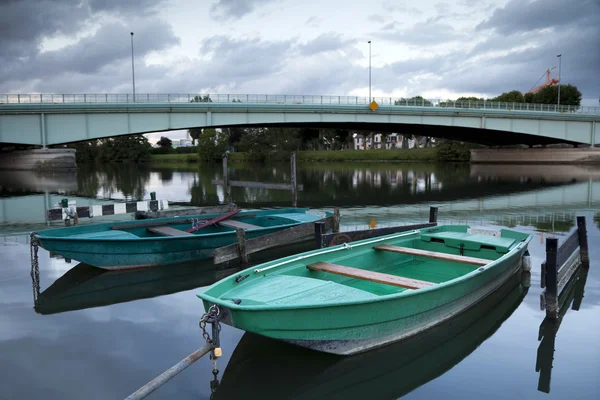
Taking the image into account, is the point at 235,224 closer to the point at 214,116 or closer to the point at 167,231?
the point at 167,231

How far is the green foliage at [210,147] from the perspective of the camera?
89.4 m

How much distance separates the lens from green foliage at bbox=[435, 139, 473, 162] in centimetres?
7319

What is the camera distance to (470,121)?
44750 mm

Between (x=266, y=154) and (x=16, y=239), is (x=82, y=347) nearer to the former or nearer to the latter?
(x=16, y=239)

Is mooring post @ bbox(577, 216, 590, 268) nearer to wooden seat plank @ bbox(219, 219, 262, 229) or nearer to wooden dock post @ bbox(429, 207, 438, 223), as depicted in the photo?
wooden dock post @ bbox(429, 207, 438, 223)

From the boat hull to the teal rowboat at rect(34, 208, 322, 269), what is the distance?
18.5 ft

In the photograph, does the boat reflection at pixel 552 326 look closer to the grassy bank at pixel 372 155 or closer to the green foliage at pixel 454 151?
the green foliage at pixel 454 151

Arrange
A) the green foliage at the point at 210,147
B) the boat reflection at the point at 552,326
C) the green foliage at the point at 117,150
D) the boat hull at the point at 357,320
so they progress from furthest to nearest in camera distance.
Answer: the green foliage at the point at 117,150 < the green foliage at the point at 210,147 < the boat reflection at the point at 552,326 < the boat hull at the point at 357,320

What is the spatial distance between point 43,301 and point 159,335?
322 centimetres

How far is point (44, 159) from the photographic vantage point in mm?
44656

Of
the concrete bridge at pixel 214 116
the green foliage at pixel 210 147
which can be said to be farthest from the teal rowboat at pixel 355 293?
the green foliage at pixel 210 147

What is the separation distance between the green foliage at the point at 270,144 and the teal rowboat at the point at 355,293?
80.7m

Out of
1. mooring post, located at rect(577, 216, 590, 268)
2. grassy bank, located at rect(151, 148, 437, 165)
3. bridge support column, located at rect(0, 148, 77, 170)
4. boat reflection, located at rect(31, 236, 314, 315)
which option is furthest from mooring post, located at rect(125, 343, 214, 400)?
grassy bank, located at rect(151, 148, 437, 165)

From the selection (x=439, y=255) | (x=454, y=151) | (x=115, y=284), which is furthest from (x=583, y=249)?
(x=454, y=151)
